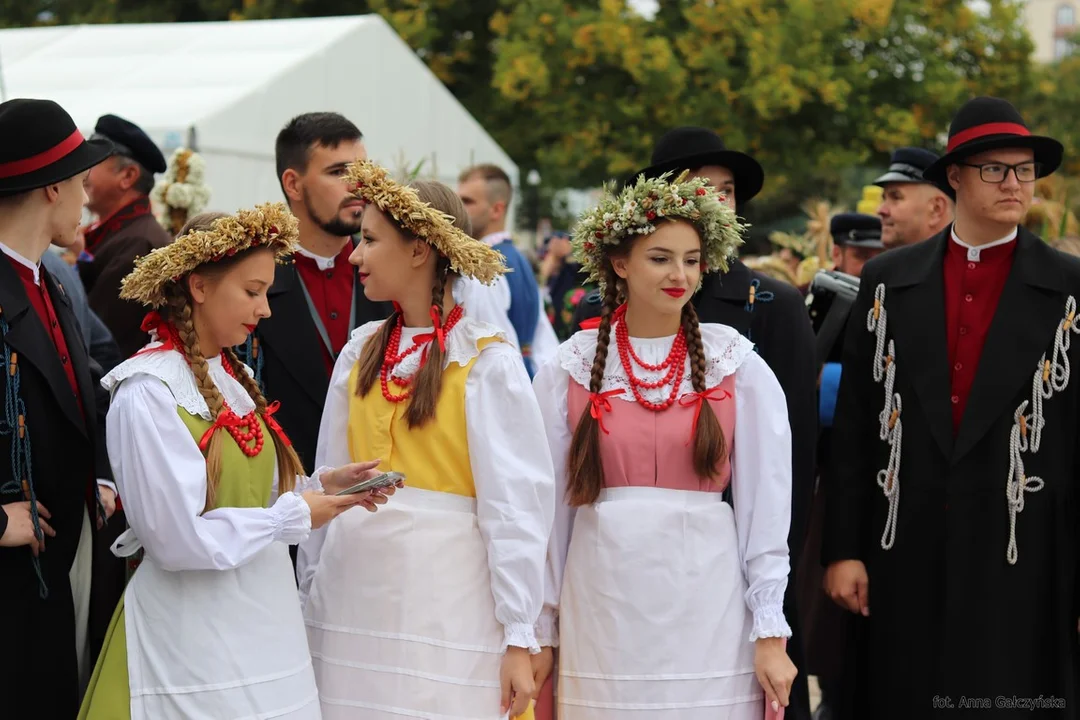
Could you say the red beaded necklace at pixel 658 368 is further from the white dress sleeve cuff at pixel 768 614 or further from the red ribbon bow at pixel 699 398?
the white dress sleeve cuff at pixel 768 614

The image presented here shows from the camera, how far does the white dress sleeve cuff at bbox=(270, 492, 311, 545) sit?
3.44 m

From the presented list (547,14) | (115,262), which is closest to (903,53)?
(547,14)

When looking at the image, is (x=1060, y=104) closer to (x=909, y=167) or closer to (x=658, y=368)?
(x=909, y=167)

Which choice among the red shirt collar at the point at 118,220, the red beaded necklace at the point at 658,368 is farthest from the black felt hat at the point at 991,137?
the red shirt collar at the point at 118,220

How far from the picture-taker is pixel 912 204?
21.3 ft

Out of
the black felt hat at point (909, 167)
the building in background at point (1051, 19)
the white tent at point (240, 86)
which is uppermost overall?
the building in background at point (1051, 19)

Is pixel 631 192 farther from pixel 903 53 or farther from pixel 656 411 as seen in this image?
pixel 903 53

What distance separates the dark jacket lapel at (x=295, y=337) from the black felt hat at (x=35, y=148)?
91cm

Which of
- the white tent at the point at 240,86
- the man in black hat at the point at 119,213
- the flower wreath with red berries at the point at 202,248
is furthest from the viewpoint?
the white tent at the point at 240,86

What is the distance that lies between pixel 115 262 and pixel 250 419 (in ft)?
7.63

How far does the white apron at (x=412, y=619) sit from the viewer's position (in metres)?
3.58

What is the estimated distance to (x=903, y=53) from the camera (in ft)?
65.1

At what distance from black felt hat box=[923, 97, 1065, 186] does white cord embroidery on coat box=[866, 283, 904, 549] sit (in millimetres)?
514

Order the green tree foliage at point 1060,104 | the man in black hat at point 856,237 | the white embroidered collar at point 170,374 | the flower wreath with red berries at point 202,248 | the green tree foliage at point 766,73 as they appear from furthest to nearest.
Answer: the green tree foliage at point 1060,104 → the green tree foliage at point 766,73 → the man in black hat at point 856,237 → the flower wreath with red berries at point 202,248 → the white embroidered collar at point 170,374
